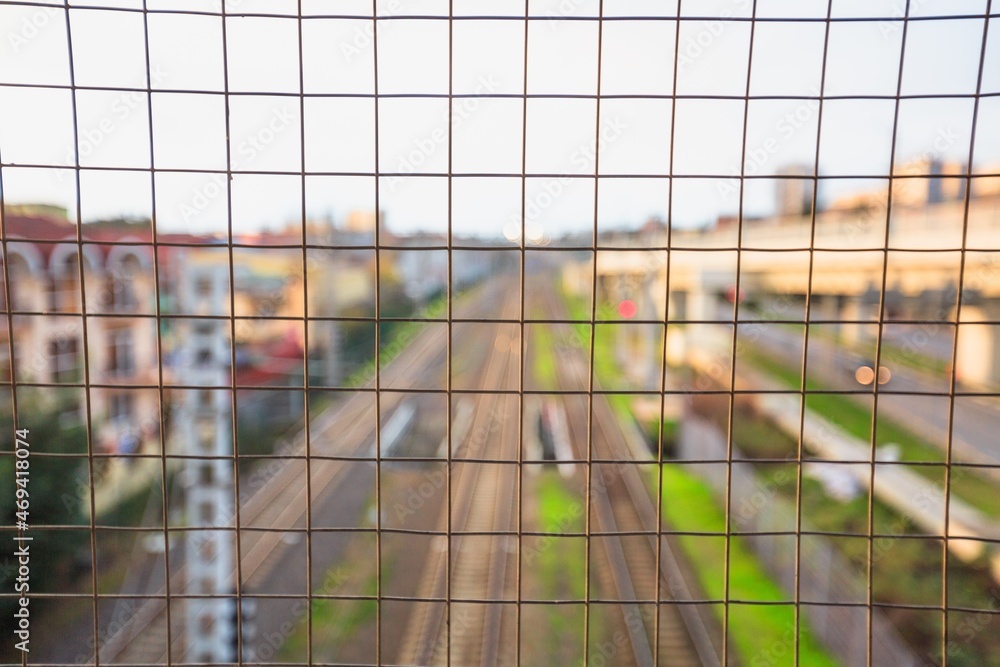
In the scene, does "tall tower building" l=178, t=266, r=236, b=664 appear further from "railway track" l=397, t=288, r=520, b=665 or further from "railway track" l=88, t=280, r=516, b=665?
"railway track" l=397, t=288, r=520, b=665

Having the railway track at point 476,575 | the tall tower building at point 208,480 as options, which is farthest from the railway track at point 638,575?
the tall tower building at point 208,480

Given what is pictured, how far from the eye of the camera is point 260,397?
12.9 m

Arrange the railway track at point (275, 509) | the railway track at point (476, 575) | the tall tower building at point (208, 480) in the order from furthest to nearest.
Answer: the railway track at point (476, 575) < the railway track at point (275, 509) < the tall tower building at point (208, 480)

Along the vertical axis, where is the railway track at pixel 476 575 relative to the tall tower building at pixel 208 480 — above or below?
below

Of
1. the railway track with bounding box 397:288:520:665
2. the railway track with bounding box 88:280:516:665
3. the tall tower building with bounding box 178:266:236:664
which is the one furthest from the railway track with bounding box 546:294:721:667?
the railway track with bounding box 88:280:516:665

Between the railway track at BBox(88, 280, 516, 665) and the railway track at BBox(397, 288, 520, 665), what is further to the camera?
the railway track at BBox(397, 288, 520, 665)

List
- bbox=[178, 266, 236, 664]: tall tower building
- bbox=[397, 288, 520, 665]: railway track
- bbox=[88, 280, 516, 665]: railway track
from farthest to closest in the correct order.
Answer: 1. bbox=[397, 288, 520, 665]: railway track
2. bbox=[88, 280, 516, 665]: railway track
3. bbox=[178, 266, 236, 664]: tall tower building

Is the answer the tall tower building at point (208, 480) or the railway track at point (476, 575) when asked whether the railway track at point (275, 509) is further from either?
the railway track at point (476, 575)

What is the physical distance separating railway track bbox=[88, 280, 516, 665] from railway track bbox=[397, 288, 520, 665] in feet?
5.47

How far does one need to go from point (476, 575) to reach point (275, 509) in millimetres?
3157

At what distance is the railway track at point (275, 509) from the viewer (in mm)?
6414

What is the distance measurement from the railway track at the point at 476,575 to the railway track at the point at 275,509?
1.67 meters

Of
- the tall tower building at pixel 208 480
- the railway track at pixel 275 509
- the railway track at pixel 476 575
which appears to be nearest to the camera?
the tall tower building at pixel 208 480

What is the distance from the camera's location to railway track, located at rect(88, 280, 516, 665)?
6.41 meters
